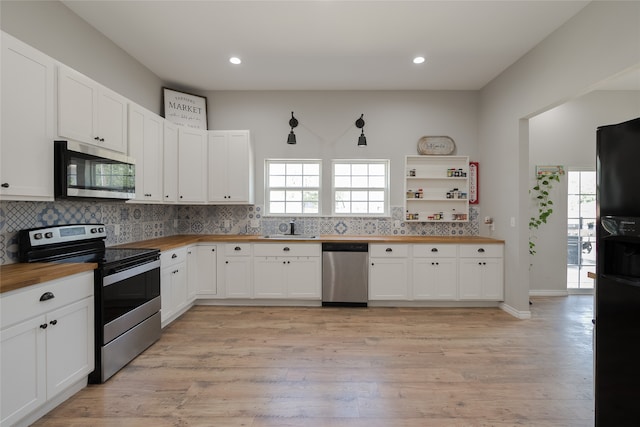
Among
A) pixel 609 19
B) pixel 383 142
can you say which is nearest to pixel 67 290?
pixel 383 142

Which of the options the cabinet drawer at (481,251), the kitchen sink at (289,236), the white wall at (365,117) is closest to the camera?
the cabinet drawer at (481,251)

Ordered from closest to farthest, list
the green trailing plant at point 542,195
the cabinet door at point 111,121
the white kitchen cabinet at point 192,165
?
the cabinet door at point 111,121, the white kitchen cabinet at point 192,165, the green trailing plant at point 542,195

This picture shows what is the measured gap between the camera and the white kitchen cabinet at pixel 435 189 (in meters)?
4.44

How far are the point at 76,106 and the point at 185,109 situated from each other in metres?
2.03

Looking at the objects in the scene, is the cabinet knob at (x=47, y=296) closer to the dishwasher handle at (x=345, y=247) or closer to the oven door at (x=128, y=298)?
the oven door at (x=128, y=298)

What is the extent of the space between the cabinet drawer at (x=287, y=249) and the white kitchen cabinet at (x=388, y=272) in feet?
2.48

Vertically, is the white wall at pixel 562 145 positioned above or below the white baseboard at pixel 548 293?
above

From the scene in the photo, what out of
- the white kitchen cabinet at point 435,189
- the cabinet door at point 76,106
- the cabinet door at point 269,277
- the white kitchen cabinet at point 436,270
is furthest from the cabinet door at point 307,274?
the cabinet door at point 76,106

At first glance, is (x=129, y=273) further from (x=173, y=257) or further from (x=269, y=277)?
(x=269, y=277)

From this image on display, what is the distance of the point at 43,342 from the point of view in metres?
1.79

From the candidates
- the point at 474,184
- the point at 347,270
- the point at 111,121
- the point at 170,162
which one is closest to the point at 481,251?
the point at 474,184

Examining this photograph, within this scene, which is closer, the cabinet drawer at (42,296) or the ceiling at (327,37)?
the cabinet drawer at (42,296)

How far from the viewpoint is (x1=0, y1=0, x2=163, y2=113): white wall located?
7.48 feet

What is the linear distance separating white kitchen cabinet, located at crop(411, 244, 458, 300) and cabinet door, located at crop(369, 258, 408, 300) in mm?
156
